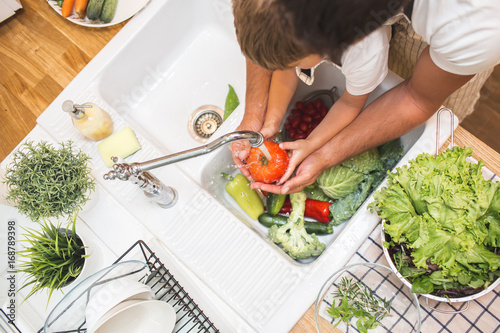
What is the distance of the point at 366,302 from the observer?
0.84 meters

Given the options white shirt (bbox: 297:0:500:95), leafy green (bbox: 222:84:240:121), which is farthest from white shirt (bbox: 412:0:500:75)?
leafy green (bbox: 222:84:240:121)

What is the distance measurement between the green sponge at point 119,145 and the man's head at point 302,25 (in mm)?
577

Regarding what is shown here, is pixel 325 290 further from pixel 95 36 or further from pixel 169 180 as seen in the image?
pixel 95 36

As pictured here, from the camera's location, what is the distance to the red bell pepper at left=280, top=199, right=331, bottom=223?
1260 millimetres

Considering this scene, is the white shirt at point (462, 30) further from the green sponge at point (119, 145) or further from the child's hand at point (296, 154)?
the green sponge at point (119, 145)

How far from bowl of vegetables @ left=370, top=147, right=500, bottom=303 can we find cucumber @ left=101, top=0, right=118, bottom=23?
1.10 m

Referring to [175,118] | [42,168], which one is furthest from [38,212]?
[175,118]

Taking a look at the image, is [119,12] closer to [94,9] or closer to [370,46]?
[94,9]

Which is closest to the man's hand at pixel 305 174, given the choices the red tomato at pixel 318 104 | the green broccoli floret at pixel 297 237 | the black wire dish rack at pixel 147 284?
the green broccoli floret at pixel 297 237

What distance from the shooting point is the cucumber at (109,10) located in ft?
4.43

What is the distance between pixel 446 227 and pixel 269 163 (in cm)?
50

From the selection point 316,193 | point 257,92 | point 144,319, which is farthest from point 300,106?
point 144,319

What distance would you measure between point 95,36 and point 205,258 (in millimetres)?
875

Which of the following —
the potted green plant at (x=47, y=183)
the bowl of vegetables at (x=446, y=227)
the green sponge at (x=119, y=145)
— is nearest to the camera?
the bowl of vegetables at (x=446, y=227)
